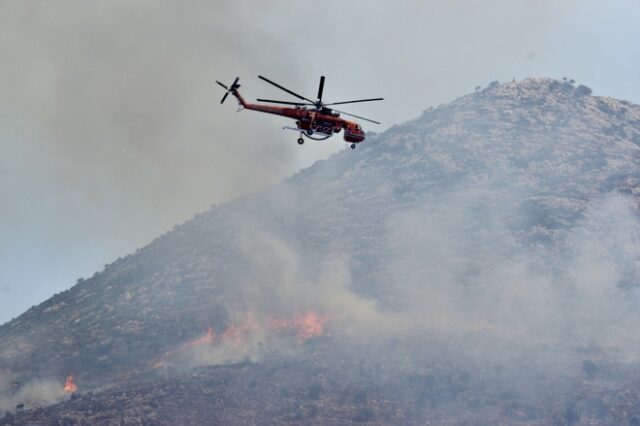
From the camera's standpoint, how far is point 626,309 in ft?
373

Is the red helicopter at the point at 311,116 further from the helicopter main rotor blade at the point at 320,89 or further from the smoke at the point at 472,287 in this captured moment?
the smoke at the point at 472,287

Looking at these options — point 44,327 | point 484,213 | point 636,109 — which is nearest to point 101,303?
point 44,327

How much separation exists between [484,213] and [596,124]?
41974 mm

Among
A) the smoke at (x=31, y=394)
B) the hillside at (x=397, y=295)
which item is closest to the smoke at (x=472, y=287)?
the hillside at (x=397, y=295)

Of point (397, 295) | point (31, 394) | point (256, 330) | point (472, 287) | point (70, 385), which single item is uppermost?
point (472, 287)

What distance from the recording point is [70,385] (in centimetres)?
11125

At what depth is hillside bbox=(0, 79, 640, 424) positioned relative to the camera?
93.2m

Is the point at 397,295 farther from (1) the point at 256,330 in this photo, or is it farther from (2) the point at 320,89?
(2) the point at 320,89

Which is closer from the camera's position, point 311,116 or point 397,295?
point 311,116

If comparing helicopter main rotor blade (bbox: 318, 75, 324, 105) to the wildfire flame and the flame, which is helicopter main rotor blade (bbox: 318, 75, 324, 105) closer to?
the wildfire flame

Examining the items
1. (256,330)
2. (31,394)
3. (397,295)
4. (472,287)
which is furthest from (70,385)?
(472,287)

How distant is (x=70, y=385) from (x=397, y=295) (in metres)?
47.1

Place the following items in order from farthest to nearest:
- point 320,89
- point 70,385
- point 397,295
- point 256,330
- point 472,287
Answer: point 397,295 → point 472,287 → point 256,330 → point 70,385 → point 320,89

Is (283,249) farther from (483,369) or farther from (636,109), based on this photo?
(636,109)
